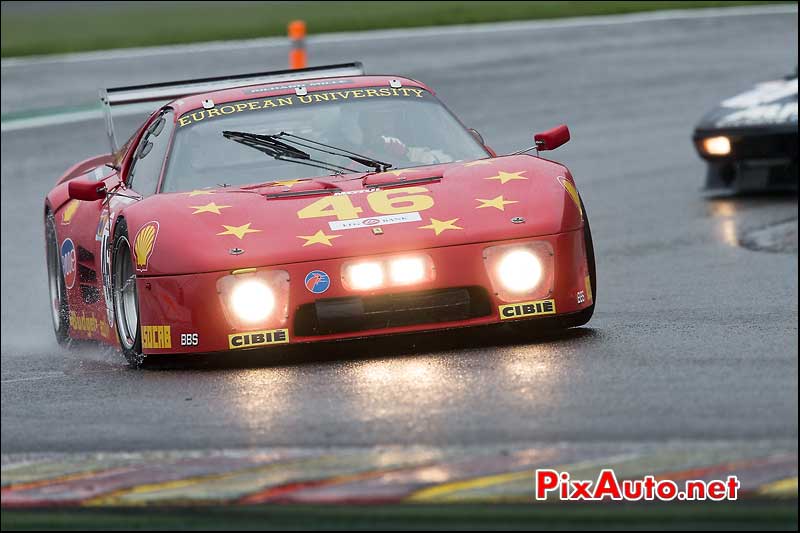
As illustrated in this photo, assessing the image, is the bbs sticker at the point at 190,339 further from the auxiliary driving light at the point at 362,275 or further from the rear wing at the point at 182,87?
the rear wing at the point at 182,87

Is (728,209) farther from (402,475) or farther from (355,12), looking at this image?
(355,12)

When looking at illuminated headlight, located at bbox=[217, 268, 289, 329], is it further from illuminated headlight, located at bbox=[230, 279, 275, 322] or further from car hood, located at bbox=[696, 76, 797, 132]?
car hood, located at bbox=[696, 76, 797, 132]

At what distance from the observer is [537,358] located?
564cm

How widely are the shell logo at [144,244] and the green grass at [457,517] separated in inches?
90.1

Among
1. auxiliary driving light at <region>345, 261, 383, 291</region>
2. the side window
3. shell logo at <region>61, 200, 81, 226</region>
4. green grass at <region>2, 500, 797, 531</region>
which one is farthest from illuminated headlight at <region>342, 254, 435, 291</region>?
shell logo at <region>61, 200, 81, 226</region>

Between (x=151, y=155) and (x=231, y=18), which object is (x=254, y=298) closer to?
(x=151, y=155)

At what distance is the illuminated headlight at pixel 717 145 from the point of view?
41.4 ft

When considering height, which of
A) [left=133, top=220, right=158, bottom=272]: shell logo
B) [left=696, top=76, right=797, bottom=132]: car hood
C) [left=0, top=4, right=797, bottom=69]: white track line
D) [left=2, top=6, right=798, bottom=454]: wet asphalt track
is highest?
[left=0, top=4, right=797, bottom=69]: white track line

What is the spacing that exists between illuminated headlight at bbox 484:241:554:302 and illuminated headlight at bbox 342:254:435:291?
0.25m

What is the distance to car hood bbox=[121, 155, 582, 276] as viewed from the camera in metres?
5.94

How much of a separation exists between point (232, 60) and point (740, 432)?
16.4 meters

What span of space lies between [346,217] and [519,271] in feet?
2.21

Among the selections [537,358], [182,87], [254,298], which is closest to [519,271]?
[537,358]

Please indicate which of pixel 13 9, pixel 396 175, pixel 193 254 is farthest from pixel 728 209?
pixel 13 9
